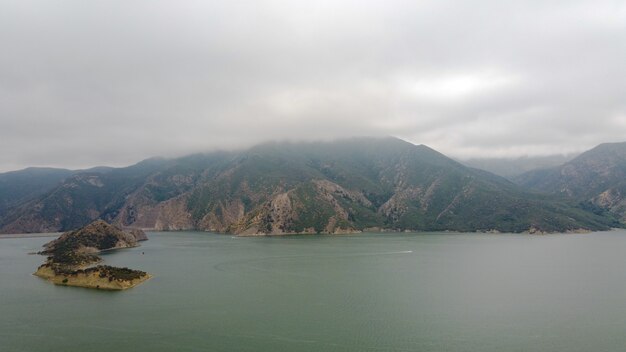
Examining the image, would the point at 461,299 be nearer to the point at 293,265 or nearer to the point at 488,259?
the point at 293,265

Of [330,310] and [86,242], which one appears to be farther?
[86,242]

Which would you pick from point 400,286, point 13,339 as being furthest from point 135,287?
point 400,286

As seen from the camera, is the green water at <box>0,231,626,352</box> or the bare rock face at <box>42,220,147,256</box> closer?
the green water at <box>0,231,626,352</box>

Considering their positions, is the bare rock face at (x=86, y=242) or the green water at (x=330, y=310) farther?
the bare rock face at (x=86, y=242)

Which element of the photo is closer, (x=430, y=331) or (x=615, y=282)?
(x=430, y=331)

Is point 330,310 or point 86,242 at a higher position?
point 86,242

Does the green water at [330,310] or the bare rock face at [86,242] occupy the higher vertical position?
the bare rock face at [86,242]

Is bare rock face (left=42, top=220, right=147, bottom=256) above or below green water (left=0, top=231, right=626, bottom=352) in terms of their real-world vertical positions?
above

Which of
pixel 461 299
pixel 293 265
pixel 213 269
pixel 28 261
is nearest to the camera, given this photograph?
pixel 461 299
